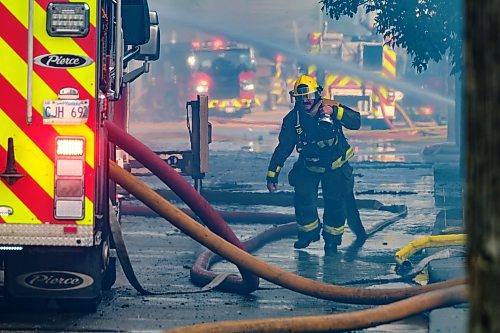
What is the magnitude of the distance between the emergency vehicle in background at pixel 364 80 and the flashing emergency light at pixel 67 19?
76.4 ft

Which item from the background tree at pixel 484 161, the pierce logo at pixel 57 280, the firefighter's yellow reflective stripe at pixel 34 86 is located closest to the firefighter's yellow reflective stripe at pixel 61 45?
the firefighter's yellow reflective stripe at pixel 34 86

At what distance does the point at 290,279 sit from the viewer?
7008 mm

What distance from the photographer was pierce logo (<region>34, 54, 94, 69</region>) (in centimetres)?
605

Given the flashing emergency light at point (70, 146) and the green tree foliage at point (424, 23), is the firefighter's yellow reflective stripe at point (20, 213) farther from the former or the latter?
the green tree foliage at point (424, 23)

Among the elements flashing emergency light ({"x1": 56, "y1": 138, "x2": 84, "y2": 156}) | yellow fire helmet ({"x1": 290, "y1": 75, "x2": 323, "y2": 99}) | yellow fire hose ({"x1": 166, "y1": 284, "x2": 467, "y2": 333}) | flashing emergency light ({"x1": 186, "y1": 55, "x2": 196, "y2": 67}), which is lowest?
yellow fire hose ({"x1": 166, "y1": 284, "x2": 467, "y2": 333})

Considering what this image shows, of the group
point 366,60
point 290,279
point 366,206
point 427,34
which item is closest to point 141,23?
point 290,279

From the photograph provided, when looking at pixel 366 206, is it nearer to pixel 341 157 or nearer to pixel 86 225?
pixel 341 157

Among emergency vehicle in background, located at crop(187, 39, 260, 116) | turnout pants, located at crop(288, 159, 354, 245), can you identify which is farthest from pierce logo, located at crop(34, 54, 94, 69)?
emergency vehicle in background, located at crop(187, 39, 260, 116)

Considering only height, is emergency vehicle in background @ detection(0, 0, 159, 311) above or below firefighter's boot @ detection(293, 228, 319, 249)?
above

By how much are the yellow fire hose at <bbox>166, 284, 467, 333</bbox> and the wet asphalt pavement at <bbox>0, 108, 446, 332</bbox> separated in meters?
0.20

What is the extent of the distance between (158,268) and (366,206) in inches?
199

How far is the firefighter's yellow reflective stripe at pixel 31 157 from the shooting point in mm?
6035

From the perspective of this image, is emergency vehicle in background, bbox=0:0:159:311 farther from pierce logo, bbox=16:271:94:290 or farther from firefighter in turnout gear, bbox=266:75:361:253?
firefighter in turnout gear, bbox=266:75:361:253

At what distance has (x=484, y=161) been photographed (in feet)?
4.60
